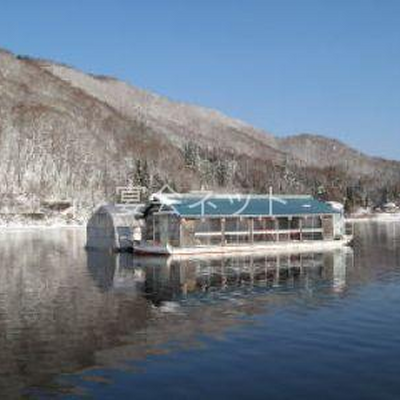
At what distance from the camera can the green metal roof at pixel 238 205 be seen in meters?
68.4

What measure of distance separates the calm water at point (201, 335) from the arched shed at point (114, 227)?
26.4m

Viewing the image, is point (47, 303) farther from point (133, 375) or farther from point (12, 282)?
point (133, 375)

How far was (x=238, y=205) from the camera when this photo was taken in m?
72.4

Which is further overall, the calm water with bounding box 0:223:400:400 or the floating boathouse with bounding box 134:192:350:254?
the floating boathouse with bounding box 134:192:350:254

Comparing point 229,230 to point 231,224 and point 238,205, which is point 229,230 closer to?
point 231,224

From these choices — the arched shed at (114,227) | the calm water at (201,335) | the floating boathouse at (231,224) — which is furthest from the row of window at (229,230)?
the calm water at (201,335)

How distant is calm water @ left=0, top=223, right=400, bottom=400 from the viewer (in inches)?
801

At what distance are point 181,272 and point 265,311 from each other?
18.3 m

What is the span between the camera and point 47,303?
35188mm

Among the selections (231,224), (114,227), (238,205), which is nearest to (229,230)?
(231,224)

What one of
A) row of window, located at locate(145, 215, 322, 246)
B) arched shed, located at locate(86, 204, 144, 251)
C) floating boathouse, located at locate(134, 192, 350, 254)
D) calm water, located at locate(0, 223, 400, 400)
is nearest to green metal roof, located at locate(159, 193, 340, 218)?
floating boathouse, located at locate(134, 192, 350, 254)

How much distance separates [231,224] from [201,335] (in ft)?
146

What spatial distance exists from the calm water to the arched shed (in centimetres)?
2644

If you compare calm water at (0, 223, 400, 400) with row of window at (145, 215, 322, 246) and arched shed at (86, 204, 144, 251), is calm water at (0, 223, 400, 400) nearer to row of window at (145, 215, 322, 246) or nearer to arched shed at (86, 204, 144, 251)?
row of window at (145, 215, 322, 246)
